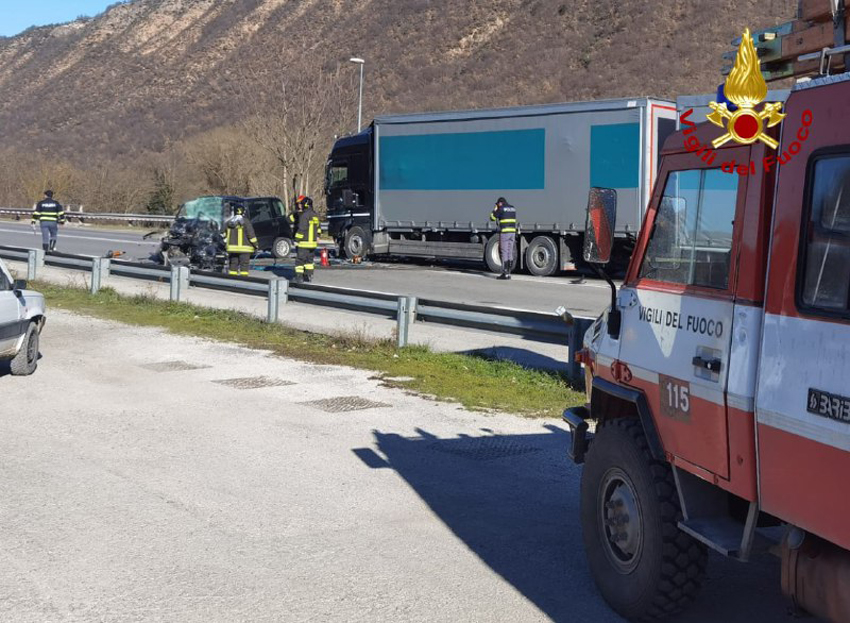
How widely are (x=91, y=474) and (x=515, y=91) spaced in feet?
179

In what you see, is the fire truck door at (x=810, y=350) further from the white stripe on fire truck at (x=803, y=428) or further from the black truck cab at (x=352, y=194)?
the black truck cab at (x=352, y=194)

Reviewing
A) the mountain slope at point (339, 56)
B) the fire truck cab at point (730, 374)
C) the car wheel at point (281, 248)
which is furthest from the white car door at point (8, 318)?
the mountain slope at point (339, 56)

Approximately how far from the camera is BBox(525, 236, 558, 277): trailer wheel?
25062 mm

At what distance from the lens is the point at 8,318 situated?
10.7 m

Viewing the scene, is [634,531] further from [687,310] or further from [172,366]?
[172,366]

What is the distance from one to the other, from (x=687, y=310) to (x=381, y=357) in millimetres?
8412

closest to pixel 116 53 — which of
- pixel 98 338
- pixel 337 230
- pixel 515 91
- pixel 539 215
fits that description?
pixel 515 91

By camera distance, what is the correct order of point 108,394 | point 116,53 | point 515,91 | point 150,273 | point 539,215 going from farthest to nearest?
point 116,53, point 515,91, point 539,215, point 150,273, point 108,394

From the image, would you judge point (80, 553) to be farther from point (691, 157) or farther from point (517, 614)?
point (691, 157)

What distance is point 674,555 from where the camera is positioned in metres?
4.64

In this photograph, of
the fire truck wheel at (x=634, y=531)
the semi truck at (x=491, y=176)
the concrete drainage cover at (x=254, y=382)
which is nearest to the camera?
the fire truck wheel at (x=634, y=531)

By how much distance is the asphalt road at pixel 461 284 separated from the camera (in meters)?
19.8

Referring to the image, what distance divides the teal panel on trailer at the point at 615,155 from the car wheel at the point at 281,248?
9.61m

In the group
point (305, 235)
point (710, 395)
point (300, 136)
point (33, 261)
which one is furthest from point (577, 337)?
point (300, 136)
